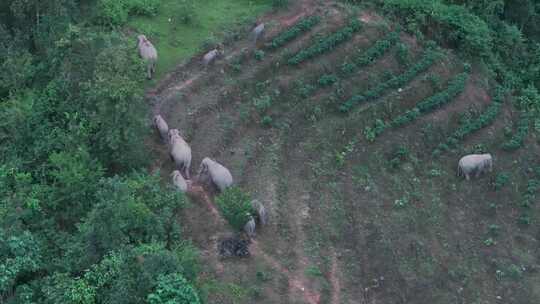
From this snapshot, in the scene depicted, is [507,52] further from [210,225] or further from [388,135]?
[210,225]

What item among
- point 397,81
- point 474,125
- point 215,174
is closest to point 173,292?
point 215,174

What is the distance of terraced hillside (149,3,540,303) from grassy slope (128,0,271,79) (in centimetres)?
92

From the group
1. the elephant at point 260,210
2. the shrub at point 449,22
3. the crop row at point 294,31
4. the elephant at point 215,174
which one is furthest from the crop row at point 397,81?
the elephant at point 260,210

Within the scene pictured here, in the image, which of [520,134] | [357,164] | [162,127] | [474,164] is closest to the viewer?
[162,127]

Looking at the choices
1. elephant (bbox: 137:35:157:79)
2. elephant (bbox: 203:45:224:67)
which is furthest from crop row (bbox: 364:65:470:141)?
elephant (bbox: 137:35:157:79)

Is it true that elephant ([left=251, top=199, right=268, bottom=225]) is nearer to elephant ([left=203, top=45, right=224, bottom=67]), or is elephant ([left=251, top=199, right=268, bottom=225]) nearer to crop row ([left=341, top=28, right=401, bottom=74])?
elephant ([left=203, top=45, right=224, bottom=67])

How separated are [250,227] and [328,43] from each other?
960 centimetres

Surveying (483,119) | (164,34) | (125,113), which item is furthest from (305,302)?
(164,34)

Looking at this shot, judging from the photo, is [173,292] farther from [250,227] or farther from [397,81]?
[397,81]

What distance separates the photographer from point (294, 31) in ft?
87.8

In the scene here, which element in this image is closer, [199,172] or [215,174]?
[215,174]

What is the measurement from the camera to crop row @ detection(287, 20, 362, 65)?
2597 cm

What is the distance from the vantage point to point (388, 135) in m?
24.8

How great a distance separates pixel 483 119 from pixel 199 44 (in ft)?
37.4
